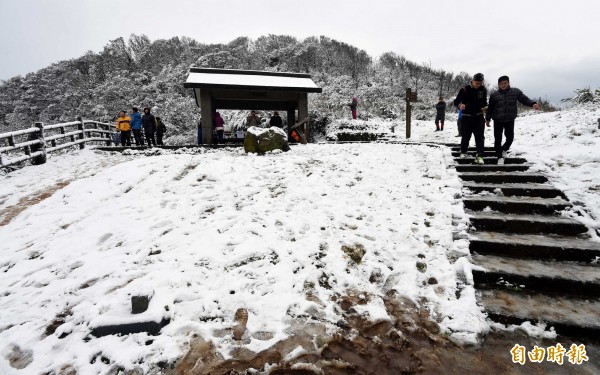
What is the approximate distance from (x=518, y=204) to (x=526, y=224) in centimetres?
54

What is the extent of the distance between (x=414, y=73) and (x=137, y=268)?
4315 cm

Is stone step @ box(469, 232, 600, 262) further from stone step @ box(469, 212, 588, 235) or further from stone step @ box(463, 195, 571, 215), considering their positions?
stone step @ box(463, 195, 571, 215)

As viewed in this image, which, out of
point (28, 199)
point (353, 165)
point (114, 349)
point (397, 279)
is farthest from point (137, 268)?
point (353, 165)

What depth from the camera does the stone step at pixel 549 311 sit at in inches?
104

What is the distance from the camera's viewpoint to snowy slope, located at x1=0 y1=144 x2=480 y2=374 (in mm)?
2730

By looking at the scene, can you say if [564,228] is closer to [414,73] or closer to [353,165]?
[353,165]

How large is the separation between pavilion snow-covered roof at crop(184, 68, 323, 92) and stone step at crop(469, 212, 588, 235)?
31.6 feet

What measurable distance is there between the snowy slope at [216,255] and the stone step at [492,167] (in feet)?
1.15

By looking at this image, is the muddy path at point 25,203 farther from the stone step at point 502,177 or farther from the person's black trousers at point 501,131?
the person's black trousers at point 501,131

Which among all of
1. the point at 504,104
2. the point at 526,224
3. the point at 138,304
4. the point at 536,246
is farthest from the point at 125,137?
the point at 536,246

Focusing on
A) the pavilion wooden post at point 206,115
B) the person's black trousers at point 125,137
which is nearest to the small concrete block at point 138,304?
the pavilion wooden post at point 206,115

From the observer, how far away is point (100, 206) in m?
5.34

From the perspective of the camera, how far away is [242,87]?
39.2ft

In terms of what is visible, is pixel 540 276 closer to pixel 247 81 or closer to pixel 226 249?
pixel 226 249
